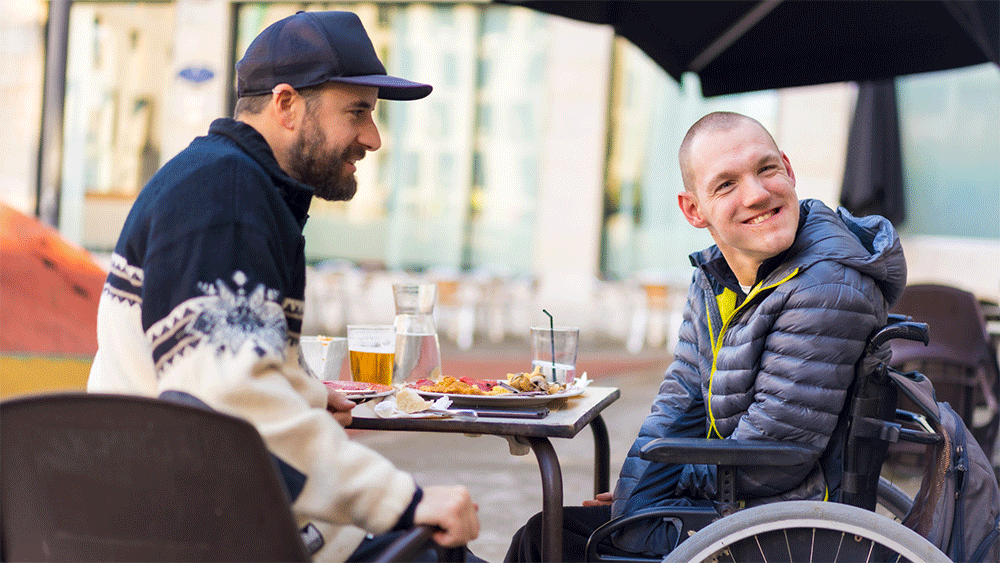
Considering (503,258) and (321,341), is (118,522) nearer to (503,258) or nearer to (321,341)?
(321,341)

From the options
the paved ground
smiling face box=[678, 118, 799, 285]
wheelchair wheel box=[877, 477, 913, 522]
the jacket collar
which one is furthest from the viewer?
the paved ground

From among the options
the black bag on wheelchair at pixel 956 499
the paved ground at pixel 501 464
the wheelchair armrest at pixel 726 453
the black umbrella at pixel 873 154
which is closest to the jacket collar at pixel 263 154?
the wheelchair armrest at pixel 726 453

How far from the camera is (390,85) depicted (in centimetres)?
183

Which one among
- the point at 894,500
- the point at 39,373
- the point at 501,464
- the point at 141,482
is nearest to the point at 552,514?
the point at 141,482

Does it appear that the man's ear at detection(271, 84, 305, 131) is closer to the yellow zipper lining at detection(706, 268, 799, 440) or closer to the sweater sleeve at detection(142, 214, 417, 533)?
the sweater sleeve at detection(142, 214, 417, 533)

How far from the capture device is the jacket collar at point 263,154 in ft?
5.42

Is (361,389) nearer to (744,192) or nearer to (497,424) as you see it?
(497,424)

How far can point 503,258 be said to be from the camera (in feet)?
43.9

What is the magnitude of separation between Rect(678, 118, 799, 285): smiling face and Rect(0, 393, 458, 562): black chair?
126 cm

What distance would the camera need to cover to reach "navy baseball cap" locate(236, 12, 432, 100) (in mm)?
1736

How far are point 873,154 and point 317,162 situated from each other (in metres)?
8.46

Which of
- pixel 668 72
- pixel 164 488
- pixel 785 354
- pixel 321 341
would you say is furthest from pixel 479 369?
pixel 164 488

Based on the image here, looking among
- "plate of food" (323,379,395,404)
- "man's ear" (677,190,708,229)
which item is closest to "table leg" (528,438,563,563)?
"plate of food" (323,379,395,404)

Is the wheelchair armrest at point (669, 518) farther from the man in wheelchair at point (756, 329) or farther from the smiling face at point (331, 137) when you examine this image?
the smiling face at point (331, 137)
